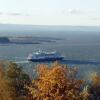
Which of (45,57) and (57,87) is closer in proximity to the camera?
(57,87)

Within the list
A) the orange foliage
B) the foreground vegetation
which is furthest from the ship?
the orange foliage

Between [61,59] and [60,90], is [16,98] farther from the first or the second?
[61,59]

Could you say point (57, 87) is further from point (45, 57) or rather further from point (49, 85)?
point (45, 57)

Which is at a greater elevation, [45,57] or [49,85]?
[49,85]

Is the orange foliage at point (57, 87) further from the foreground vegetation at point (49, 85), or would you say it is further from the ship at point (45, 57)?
the ship at point (45, 57)

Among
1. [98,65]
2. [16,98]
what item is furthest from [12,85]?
[98,65]

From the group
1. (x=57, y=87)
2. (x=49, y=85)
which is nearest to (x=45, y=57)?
(x=49, y=85)

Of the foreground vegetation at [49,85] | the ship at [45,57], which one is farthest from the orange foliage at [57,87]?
the ship at [45,57]

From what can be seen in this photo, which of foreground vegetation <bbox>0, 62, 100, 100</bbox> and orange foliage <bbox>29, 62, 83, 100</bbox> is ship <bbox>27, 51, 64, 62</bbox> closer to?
foreground vegetation <bbox>0, 62, 100, 100</bbox>

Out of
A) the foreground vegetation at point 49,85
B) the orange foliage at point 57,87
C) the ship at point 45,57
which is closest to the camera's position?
the orange foliage at point 57,87
